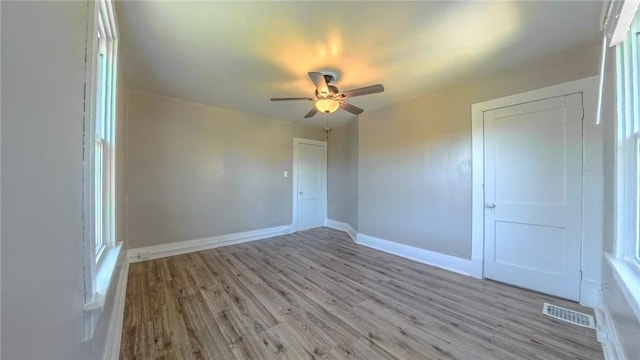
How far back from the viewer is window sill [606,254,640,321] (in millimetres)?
1062

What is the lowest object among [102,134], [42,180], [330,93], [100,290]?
[100,290]

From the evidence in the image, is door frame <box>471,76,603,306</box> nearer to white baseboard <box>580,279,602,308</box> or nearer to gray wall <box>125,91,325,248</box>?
white baseboard <box>580,279,602,308</box>

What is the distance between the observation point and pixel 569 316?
2.06m

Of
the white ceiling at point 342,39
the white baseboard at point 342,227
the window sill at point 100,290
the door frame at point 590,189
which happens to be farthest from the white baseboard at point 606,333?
the white baseboard at point 342,227

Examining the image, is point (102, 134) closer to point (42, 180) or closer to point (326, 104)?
point (42, 180)

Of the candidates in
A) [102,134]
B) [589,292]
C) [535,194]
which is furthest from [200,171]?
[589,292]

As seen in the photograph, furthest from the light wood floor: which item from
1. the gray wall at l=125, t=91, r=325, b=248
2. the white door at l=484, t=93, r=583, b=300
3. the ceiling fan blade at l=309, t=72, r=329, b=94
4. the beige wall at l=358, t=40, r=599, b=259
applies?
the ceiling fan blade at l=309, t=72, r=329, b=94

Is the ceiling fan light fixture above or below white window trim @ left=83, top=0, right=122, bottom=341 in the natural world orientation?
above

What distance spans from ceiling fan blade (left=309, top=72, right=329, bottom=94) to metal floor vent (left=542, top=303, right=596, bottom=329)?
9.70 feet

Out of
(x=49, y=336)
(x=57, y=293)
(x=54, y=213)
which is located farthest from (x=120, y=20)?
(x=49, y=336)

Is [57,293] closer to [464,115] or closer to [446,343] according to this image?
[446,343]

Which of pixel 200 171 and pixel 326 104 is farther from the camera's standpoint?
pixel 200 171

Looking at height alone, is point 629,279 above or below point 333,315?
above

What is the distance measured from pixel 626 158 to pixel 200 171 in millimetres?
4636
